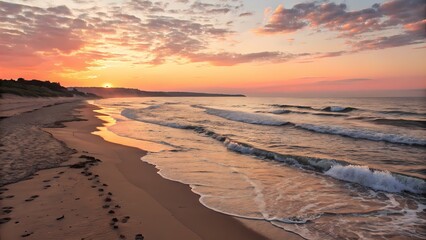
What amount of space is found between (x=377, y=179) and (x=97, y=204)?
25.3ft

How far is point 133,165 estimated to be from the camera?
10.0 metres

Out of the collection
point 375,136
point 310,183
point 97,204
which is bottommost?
point 375,136

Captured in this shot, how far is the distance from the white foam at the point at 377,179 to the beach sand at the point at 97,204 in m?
4.84

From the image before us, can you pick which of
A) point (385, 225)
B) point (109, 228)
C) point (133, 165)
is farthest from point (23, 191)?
point (385, 225)

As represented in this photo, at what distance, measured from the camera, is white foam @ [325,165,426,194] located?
27.0 feet

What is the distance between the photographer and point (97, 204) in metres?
Result: 5.84

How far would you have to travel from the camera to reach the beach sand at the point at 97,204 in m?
4.73

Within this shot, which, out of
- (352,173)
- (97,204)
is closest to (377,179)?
(352,173)

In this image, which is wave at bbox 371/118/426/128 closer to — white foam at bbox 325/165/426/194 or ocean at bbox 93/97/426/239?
ocean at bbox 93/97/426/239

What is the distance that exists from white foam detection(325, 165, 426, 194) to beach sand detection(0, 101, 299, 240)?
4.84m

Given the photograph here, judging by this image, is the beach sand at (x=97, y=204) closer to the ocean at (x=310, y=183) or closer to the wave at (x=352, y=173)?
the ocean at (x=310, y=183)

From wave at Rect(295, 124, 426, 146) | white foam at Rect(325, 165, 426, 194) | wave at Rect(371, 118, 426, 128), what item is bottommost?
wave at Rect(371, 118, 426, 128)

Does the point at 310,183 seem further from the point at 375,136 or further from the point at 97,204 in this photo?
the point at 375,136

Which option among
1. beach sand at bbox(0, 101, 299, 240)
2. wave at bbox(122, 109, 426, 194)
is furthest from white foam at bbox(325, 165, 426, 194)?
beach sand at bbox(0, 101, 299, 240)
